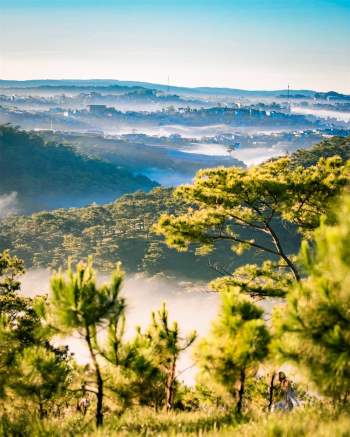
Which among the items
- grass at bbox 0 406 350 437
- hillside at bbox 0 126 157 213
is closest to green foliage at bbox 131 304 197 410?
grass at bbox 0 406 350 437

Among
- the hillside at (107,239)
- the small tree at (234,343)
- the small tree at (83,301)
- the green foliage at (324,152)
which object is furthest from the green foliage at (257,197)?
the green foliage at (324,152)

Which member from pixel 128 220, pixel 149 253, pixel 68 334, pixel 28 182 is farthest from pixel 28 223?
pixel 28 182

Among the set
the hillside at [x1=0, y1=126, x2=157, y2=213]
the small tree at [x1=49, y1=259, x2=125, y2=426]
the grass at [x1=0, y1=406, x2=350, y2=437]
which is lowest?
the hillside at [x1=0, y1=126, x2=157, y2=213]

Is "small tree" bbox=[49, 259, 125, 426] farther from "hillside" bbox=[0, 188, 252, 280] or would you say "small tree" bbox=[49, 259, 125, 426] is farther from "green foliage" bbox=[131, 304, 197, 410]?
"hillside" bbox=[0, 188, 252, 280]

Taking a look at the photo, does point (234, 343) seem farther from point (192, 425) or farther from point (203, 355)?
point (192, 425)

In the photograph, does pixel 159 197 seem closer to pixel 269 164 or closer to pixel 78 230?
pixel 78 230

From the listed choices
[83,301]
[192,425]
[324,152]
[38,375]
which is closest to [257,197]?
[192,425]

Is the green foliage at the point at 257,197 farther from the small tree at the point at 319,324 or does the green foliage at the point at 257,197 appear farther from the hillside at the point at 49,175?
the hillside at the point at 49,175
